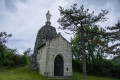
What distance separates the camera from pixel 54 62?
1380 centimetres

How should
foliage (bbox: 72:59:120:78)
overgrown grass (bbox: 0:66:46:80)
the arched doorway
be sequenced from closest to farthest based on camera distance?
overgrown grass (bbox: 0:66:46:80) < the arched doorway < foliage (bbox: 72:59:120:78)

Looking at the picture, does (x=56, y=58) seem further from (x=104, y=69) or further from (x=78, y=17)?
(x=104, y=69)

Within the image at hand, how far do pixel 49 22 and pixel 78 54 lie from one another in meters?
8.86

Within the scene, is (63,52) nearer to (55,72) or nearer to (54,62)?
(54,62)

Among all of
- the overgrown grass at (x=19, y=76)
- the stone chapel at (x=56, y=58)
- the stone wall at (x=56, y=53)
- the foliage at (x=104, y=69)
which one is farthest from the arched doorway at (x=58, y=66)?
the foliage at (x=104, y=69)

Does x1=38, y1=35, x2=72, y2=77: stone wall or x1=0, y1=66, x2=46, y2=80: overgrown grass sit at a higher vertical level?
x1=38, y1=35, x2=72, y2=77: stone wall

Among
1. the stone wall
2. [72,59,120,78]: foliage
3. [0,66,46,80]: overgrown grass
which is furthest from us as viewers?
[72,59,120,78]: foliage

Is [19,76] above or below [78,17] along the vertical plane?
below

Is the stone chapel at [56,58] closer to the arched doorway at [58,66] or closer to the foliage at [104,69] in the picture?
the arched doorway at [58,66]

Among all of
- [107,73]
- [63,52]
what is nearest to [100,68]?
[107,73]

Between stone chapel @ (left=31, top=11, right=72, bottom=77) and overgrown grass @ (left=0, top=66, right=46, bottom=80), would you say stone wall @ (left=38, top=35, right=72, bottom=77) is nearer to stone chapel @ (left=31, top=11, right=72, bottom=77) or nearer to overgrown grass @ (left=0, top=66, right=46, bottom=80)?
stone chapel @ (left=31, top=11, right=72, bottom=77)

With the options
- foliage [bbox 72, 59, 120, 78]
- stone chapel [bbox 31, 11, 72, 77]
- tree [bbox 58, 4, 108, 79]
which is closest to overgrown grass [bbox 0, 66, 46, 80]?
stone chapel [bbox 31, 11, 72, 77]

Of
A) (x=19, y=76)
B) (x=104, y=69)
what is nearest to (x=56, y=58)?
(x=19, y=76)

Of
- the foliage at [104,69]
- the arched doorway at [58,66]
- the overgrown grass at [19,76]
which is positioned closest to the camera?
the overgrown grass at [19,76]
